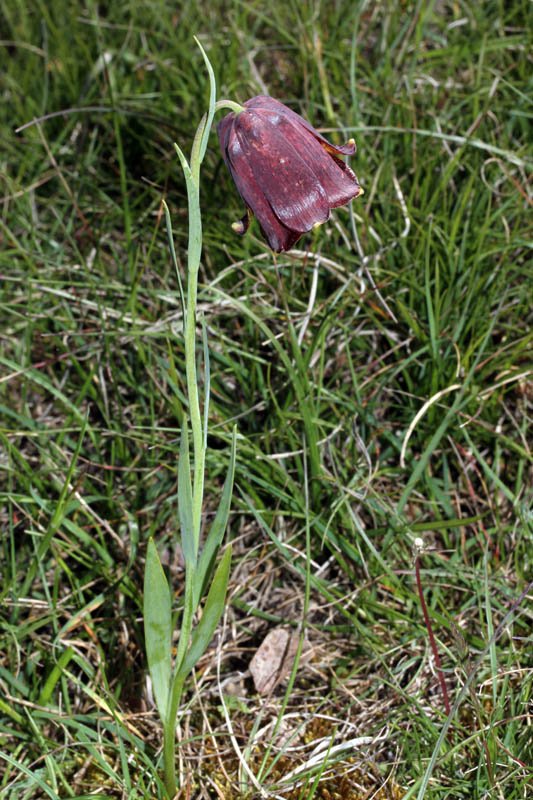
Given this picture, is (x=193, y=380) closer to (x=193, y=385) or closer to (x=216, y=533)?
(x=193, y=385)

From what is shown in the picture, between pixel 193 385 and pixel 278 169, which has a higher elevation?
pixel 278 169

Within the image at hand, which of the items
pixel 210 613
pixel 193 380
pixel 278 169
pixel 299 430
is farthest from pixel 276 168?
pixel 299 430

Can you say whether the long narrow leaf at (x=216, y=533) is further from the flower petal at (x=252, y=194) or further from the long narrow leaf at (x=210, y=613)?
the flower petal at (x=252, y=194)

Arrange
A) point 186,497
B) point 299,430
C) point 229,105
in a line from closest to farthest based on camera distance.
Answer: point 229,105
point 186,497
point 299,430

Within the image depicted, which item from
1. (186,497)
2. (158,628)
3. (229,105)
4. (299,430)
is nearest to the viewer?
(229,105)

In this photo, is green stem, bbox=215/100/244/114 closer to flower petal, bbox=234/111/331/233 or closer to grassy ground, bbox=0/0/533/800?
flower petal, bbox=234/111/331/233

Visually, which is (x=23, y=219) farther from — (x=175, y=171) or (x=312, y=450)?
(x=312, y=450)

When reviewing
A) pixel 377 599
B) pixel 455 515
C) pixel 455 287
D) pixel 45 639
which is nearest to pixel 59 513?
pixel 45 639

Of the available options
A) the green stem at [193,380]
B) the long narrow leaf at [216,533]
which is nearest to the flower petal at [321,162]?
the green stem at [193,380]
